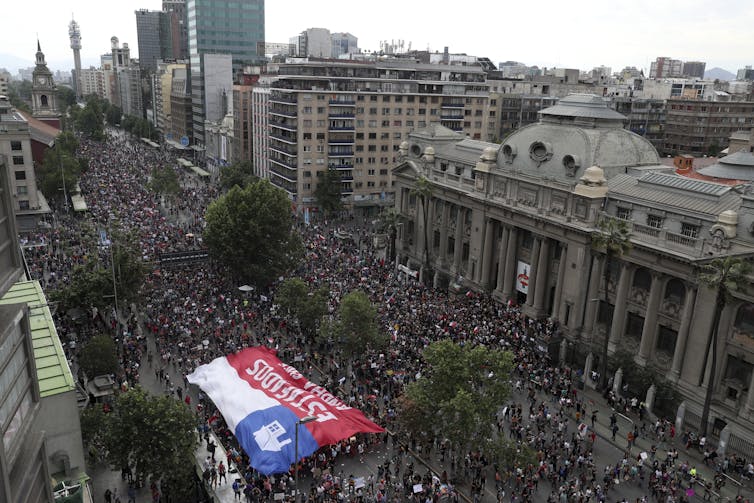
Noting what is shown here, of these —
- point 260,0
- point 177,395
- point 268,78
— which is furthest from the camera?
point 260,0

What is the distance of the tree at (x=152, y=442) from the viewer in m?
32.6

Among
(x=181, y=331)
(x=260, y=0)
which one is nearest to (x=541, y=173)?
(x=181, y=331)

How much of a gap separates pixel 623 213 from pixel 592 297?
8053 millimetres

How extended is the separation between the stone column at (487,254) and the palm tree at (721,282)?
88.1 feet

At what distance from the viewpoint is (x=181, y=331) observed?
56.2 m

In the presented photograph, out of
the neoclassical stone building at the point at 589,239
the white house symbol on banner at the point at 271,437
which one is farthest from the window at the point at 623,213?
the white house symbol on banner at the point at 271,437

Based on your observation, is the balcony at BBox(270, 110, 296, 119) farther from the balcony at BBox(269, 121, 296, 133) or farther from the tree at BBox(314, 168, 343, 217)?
the tree at BBox(314, 168, 343, 217)

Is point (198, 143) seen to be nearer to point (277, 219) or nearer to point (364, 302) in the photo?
point (277, 219)

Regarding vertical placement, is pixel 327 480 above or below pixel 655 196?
below

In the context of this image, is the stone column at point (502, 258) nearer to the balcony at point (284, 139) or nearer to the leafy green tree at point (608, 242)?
the leafy green tree at point (608, 242)

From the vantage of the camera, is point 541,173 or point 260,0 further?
point 260,0

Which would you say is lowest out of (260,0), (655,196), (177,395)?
(177,395)

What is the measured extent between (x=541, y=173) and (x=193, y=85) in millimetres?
137067

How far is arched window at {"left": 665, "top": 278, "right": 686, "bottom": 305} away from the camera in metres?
48.7
